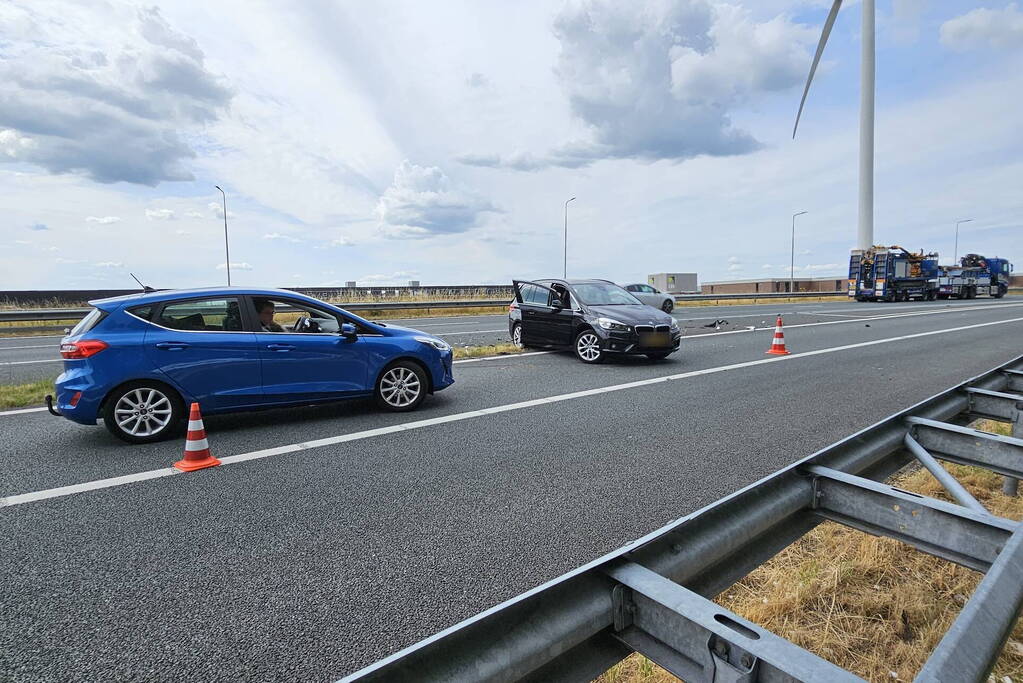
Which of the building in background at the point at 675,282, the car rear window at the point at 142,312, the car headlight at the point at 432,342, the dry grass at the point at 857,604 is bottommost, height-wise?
the dry grass at the point at 857,604

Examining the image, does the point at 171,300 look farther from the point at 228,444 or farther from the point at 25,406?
the point at 25,406

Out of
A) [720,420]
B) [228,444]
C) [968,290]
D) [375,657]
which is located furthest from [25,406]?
[968,290]

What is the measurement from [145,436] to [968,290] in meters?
51.1

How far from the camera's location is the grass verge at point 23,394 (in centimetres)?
778

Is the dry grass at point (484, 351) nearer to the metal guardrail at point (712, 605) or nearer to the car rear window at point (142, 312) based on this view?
the car rear window at point (142, 312)

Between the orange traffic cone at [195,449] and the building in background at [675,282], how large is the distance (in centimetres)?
4174

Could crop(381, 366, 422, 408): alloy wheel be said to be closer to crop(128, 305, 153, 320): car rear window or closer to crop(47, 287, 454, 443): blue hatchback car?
crop(47, 287, 454, 443): blue hatchback car

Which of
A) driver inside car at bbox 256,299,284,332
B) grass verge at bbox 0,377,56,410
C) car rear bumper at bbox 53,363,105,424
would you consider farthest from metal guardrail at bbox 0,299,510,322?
driver inside car at bbox 256,299,284,332

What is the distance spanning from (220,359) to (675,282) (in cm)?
4249

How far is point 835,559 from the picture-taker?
3.49m

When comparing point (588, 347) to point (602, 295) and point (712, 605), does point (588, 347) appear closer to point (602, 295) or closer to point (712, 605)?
point (602, 295)

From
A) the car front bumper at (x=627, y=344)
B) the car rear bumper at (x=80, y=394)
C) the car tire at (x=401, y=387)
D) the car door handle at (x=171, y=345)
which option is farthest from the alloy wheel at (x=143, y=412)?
the car front bumper at (x=627, y=344)

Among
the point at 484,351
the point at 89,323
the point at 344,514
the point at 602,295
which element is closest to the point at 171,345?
the point at 89,323

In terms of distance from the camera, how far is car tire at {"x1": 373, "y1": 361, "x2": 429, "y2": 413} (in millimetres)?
7078
